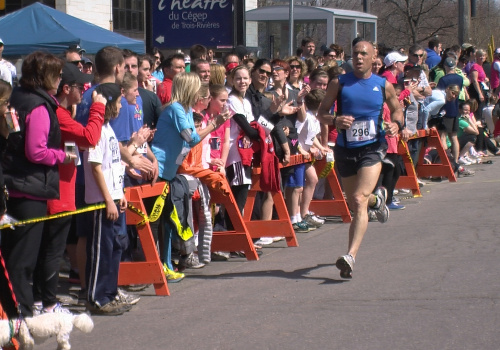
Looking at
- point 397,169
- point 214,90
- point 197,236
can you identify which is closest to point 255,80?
point 214,90

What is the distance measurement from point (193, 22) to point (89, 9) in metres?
15.0

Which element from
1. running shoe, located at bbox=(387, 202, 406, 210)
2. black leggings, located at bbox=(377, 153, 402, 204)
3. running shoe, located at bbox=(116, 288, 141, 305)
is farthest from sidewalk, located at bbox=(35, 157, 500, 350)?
running shoe, located at bbox=(387, 202, 406, 210)

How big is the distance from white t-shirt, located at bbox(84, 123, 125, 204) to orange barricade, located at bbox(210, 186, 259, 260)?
208cm

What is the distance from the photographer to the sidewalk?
6.33m

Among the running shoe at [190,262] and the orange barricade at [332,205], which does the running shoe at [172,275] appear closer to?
the running shoe at [190,262]

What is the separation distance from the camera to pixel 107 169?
729 centimetres

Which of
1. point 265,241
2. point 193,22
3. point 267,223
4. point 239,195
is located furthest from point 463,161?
point 239,195

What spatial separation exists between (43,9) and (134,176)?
9306 millimetres

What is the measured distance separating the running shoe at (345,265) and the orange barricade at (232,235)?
150 cm

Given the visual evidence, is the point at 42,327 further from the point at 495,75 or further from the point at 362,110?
the point at 495,75

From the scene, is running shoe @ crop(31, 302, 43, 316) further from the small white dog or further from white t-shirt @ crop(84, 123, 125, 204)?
the small white dog

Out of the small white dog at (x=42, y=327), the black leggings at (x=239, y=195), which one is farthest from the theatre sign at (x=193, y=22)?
the small white dog at (x=42, y=327)

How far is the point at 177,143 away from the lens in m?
8.62

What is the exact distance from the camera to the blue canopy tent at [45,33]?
15.7m
